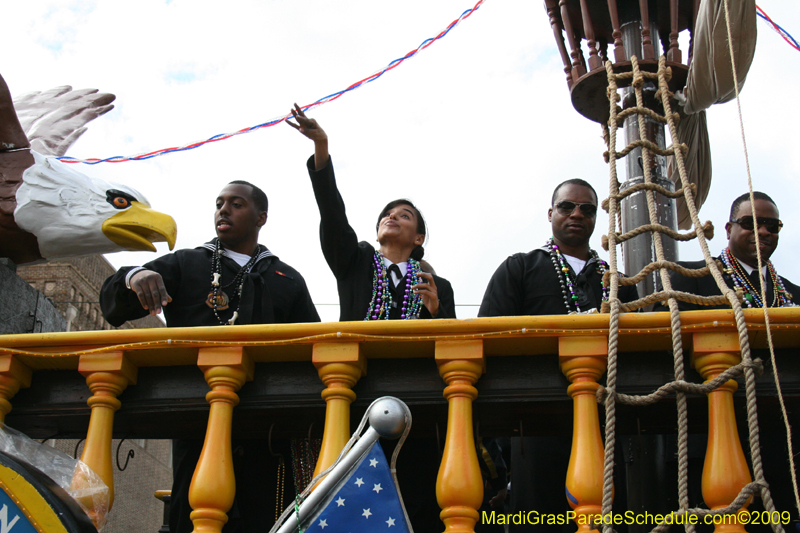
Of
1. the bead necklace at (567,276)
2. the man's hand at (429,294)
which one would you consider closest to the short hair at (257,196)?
the man's hand at (429,294)

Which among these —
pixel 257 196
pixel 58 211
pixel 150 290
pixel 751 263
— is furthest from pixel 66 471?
pixel 751 263

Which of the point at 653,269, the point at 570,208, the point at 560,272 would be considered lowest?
the point at 653,269

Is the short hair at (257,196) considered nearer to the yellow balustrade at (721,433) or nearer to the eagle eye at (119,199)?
the eagle eye at (119,199)

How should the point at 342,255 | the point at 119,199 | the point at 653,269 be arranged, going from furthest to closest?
the point at 342,255
the point at 119,199
the point at 653,269

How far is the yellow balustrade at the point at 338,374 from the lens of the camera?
2.47 meters

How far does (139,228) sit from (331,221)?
2.74 feet

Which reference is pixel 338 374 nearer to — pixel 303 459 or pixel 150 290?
pixel 303 459

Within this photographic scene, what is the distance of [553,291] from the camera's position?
Result: 361 cm

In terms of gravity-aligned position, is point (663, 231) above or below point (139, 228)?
below

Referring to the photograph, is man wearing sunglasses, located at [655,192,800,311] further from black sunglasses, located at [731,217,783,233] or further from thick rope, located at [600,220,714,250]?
thick rope, located at [600,220,714,250]

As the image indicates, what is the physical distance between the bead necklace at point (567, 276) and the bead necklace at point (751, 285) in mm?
709

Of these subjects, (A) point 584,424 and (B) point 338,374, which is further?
(B) point 338,374

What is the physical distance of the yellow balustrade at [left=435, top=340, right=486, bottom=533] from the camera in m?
2.30

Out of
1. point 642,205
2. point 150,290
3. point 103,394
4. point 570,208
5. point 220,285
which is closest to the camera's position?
point 103,394
